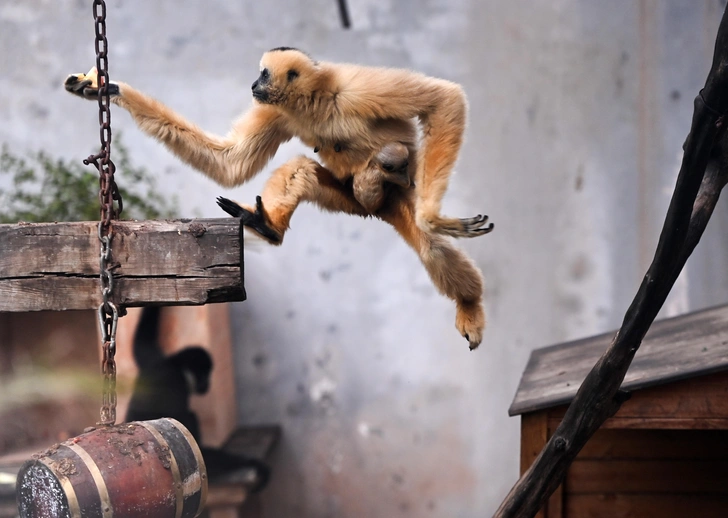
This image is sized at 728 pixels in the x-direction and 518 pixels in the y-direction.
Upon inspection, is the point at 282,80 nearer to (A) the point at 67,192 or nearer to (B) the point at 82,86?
(B) the point at 82,86

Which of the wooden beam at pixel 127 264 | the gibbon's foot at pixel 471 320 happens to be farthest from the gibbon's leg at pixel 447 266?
the wooden beam at pixel 127 264

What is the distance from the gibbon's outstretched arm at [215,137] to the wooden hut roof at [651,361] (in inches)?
48.0

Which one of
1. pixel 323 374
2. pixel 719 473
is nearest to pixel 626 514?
pixel 719 473

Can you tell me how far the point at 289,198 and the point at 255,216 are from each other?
170 millimetres

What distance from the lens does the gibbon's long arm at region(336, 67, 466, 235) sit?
6.84 feet

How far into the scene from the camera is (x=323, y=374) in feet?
15.1

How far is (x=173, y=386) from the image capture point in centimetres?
400

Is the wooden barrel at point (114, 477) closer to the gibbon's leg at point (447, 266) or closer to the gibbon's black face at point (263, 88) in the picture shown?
the gibbon's leg at point (447, 266)

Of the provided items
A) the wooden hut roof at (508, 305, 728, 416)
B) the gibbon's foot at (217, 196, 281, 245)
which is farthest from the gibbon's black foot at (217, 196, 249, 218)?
the wooden hut roof at (508, 305, 728, 416)

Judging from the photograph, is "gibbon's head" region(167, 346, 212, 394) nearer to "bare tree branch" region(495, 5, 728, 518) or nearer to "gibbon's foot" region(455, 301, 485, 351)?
"gibbon's foot" region(455, 301, 485, 351)

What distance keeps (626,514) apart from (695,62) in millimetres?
2832

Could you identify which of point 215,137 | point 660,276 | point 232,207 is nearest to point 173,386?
point 215,137

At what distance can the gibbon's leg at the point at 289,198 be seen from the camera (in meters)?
1.99

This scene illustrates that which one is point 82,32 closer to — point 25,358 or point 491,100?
point 25,358
